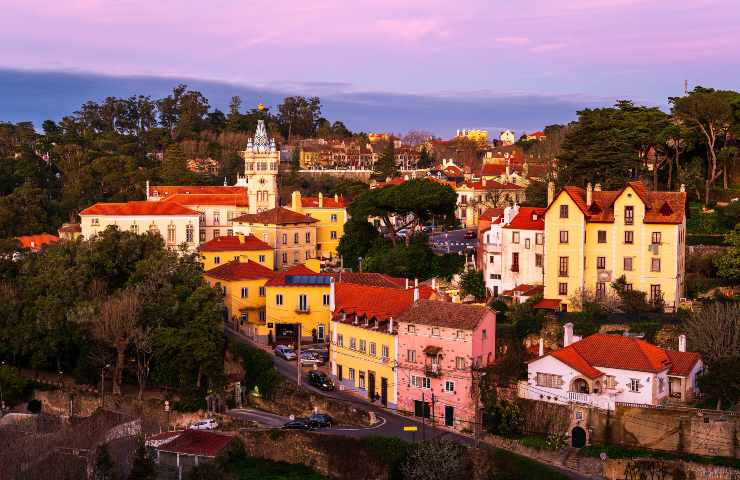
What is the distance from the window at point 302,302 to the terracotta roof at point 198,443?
9.83 m

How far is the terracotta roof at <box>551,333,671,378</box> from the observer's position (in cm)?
3559

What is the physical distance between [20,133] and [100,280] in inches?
2065

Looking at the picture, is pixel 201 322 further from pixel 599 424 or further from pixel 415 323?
pixel 599 424

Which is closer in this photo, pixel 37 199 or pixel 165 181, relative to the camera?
pixel 37 199

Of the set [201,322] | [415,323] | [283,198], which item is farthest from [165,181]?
[415,323]

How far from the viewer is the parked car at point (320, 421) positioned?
37844 millimetres

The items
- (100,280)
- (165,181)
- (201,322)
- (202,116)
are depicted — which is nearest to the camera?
(201,322)

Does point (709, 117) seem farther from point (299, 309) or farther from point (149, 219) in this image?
point (149, 219)

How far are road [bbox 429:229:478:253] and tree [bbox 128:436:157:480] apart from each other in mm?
25343

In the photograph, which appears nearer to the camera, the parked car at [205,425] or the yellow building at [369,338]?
the parked car at [205,425]

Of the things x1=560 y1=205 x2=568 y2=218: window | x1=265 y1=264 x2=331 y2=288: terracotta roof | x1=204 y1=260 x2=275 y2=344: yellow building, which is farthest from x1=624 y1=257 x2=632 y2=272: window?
x1=204 y1=260 x2=275 y2=344: yellow building

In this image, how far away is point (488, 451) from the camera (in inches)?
1388

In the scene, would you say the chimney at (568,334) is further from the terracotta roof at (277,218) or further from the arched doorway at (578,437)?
the terracotta roof at (277,218)

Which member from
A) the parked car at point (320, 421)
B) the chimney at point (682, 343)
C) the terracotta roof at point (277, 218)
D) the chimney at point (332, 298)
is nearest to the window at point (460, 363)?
the parked car at point (320, 421)
